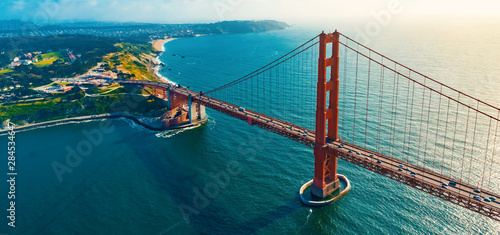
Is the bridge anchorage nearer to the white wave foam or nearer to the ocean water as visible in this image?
the white wave foam

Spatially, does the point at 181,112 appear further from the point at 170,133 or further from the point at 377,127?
the point at 377,127

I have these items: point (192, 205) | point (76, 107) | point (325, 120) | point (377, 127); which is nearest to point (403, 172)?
point (325, 120)

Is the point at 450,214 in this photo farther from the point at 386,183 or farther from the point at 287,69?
the point at 287,69

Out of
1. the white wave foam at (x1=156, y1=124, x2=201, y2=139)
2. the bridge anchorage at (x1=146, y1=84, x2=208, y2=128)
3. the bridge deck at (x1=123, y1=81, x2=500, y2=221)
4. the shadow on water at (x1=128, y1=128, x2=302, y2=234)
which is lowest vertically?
the shadow on water at (x1=128, y1=128, x2=302, y2=234)

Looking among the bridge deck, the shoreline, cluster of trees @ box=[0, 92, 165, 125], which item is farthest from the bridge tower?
cluster of trees @ box=[0, 92, 165, 125]

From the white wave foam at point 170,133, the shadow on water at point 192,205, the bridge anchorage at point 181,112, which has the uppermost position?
the bridge anchorage at point 181,112

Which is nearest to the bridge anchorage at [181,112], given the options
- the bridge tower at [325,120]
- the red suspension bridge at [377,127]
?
the red suspension bridge at [377,127]

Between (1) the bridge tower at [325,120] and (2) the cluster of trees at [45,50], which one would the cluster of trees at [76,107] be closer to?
(2) the cluster of trees at [45,50]
